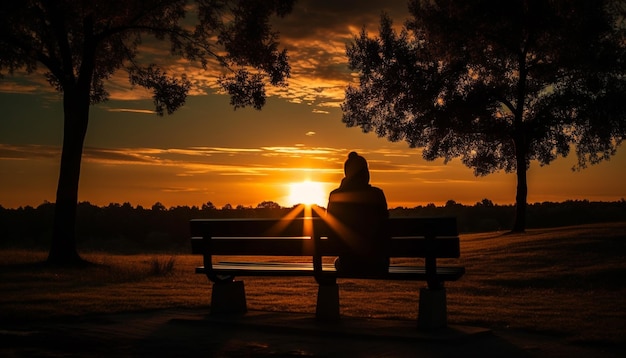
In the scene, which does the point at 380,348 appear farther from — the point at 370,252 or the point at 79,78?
the point at 79,78

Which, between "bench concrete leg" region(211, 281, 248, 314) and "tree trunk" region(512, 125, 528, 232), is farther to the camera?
"tree trunk" region(512, 125, 528, 232)

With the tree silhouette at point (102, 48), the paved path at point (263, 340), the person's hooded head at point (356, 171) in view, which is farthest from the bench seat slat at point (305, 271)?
the tree silhouette at point (102, 48)

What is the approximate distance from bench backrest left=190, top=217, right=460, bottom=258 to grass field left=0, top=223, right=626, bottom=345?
1764mm

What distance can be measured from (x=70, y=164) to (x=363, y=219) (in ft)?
50.4

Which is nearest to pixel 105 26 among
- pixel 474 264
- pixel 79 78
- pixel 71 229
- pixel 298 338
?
pixel 79 78

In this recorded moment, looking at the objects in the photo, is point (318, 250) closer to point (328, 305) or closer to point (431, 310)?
point (328, 305)

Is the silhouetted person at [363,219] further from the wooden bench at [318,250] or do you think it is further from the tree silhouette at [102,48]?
the tree silhouette at [102,48]

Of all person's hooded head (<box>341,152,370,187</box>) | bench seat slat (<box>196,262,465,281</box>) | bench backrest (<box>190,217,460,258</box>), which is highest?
person's hooded head (<box>341,152,370,187</box>)

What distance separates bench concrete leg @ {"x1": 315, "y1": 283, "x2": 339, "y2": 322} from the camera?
33.9 feet

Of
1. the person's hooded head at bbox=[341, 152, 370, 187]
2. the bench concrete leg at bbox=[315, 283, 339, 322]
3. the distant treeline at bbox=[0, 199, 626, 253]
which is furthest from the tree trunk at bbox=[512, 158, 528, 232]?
the person's hooded head at bbox=[341, 152, 370, 187]

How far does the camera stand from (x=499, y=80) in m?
38.2

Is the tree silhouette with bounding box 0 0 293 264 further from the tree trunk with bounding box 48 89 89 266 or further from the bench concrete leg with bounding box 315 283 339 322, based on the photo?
the bench concrete leg with bounding box 315 283 339 322

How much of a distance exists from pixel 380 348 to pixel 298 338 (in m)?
1.12

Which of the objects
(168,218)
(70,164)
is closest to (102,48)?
(70,164)
